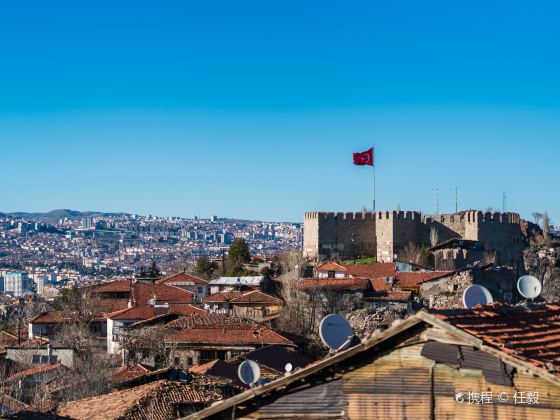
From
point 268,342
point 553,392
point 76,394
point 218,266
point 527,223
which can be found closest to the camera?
point 553,392

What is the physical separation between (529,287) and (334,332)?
2208mm

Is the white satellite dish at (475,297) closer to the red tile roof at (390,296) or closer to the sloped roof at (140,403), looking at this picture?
the sloped roof at (140,403)

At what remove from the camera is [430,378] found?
6949 millimetres

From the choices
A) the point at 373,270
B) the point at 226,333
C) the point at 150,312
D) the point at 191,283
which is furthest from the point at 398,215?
the point at 226,333

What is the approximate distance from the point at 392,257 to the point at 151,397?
105ft

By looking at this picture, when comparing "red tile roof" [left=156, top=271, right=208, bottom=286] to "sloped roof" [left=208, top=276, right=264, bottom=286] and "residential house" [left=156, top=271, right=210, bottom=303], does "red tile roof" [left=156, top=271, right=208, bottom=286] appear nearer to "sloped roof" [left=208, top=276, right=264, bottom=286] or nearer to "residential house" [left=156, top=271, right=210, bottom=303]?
"residential house" [left=156, top=271, right=210, bottom=303]

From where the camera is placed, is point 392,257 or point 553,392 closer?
point 553,392

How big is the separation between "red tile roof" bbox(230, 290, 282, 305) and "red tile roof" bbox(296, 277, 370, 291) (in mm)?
1256

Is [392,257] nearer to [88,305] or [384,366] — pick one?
[88,305]

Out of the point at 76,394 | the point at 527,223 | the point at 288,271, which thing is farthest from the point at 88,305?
the point at 527,223

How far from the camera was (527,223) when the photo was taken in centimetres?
7731

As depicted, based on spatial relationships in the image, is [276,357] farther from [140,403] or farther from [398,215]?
[398,215]

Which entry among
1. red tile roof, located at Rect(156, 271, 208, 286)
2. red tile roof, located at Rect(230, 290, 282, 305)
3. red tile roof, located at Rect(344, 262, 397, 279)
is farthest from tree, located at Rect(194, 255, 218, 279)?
red tile roof, located at Rect(230, 290, 282, 305)

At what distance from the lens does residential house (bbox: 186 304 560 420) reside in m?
6.72
